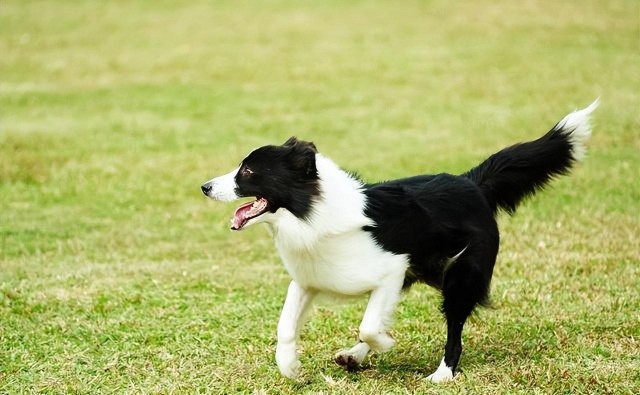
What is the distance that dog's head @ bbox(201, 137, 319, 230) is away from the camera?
550 centimetres

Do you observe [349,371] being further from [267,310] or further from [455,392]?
[267,310]

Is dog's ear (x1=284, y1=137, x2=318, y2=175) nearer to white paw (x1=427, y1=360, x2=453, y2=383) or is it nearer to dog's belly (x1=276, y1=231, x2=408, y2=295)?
dog's belly (x1=276, y1=231, x2=408, y2=295)

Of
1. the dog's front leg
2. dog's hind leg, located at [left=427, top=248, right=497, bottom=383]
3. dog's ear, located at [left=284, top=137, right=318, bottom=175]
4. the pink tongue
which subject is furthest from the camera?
dog's hind leg, located at [left=427, top=248, right=497, bottom=383]

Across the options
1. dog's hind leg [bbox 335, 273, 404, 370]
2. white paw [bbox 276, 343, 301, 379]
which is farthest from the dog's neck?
white paw [bbox 276, 343, 301, 379]

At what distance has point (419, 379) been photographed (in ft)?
19.3

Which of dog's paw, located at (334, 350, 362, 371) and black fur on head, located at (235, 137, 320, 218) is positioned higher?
black fur on head, located at (235, 137, 320, 218)

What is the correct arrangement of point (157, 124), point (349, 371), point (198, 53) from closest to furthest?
point (349, 371) → point (157, 124) → point (198, 53)

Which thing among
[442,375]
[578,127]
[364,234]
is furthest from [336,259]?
[578,127]

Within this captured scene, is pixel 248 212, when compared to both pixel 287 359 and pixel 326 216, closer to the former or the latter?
pixel 326 216

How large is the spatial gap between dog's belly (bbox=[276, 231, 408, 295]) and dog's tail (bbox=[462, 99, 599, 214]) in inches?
45.1

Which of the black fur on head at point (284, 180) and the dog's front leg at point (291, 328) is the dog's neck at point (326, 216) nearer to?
the black fur on head at point (284, 180)

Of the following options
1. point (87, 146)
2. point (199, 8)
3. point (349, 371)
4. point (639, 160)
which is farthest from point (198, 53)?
point (349, 371)

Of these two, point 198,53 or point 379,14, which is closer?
point 198,53

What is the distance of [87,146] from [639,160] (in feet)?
29.4
